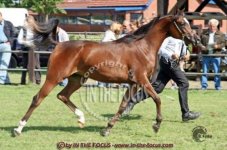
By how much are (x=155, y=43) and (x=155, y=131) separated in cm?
138

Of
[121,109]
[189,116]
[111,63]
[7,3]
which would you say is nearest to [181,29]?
[111,63]

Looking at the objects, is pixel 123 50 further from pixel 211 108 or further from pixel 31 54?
pixel 31 54

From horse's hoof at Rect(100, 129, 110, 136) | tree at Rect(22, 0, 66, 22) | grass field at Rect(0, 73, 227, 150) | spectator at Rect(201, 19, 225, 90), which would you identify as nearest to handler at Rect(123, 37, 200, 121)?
grass field at Rect(0, 73, 227, 150)

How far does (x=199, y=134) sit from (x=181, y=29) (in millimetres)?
1675

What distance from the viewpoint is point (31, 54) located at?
1698 cm

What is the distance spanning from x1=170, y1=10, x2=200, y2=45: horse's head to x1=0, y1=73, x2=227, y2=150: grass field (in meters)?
1.49

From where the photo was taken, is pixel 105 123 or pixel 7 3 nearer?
pixel 105 123

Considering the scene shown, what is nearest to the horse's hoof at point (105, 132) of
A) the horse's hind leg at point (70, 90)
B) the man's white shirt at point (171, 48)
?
the horse's hind leg at point (70, 90)

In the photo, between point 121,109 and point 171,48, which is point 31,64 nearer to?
point 171,48

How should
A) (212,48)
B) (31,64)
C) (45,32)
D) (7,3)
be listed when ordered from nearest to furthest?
(45,32) < (212,48) < (31,64) < (7,3)

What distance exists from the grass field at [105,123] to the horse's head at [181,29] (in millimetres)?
1494

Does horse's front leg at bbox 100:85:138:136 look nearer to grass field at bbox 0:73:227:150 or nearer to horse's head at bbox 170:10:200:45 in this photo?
grass field at bbox 0:73:227:150

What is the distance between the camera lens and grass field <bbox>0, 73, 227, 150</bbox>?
841 centimetres

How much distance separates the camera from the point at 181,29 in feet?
30.6
